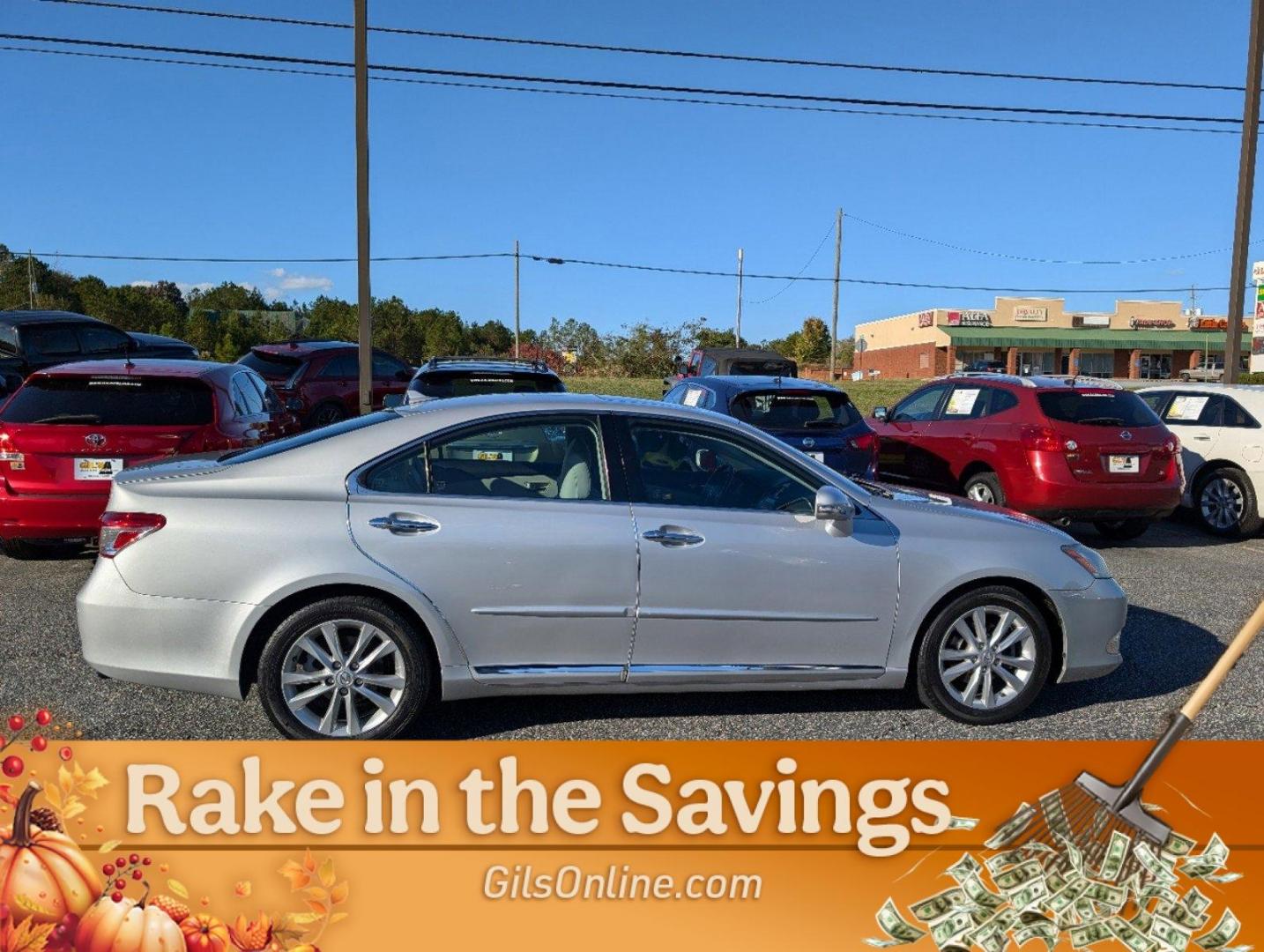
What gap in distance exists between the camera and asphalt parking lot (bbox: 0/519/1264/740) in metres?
4.43

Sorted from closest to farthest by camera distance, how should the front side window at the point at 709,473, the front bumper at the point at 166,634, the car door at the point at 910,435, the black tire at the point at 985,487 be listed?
the front bumper at the point at 166,634, the front side window at the point at 709,473, the black tire at the point at 985,487, the car door at the point at 910,435

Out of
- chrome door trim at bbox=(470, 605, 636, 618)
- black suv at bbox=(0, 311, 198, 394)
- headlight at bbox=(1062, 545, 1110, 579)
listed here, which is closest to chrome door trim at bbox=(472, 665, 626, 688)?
chrome door trim at bbox=(470, 605, 636, 618)

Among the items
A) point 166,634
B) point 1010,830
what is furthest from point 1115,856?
point 166,634

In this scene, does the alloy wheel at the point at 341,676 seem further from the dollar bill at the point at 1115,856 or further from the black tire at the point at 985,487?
the black tire at the point at 985,487

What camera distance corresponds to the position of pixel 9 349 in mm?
15523

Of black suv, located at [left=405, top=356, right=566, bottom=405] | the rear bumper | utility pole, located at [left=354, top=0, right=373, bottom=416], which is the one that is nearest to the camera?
the rear bumper

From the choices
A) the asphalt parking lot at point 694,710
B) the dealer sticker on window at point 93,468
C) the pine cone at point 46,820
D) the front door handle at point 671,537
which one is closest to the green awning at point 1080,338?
the asphalt parking lot at point 694,710

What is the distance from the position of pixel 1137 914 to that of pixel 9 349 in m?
16.9

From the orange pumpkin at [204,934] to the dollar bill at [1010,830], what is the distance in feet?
7.47

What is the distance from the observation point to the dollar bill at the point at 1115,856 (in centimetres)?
294

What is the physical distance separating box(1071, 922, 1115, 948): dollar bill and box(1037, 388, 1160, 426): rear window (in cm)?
680

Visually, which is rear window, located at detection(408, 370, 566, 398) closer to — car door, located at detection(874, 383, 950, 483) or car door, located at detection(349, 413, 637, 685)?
car door, located at detection(874, 383, 950, 483)

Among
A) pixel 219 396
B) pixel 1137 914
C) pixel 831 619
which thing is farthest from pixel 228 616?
pixel 219 396

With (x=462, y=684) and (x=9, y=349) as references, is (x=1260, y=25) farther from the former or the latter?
(x=9, y=349)
